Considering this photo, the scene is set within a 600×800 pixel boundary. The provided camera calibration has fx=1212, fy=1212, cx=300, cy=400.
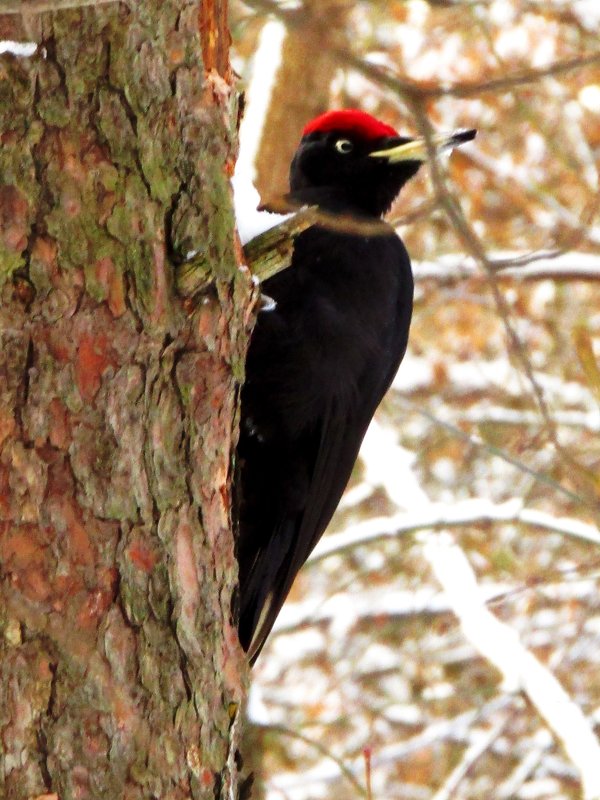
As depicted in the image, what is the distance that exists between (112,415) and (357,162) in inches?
71.6

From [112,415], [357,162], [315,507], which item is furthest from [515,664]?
[112,415]

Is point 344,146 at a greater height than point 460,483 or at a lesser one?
lesser

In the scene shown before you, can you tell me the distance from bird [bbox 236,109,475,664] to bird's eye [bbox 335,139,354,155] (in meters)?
0.43

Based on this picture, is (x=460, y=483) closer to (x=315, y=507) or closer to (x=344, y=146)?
(x=344, y=146)

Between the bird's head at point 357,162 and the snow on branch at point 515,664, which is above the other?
the bird's head at point 357,162

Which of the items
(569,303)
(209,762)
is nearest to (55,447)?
(209,762)

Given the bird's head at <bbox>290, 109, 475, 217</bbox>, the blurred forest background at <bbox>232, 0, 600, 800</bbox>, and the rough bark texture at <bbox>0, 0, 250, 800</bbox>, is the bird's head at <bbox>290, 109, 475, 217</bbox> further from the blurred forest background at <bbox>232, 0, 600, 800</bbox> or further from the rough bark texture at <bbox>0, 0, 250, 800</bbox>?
the rough bark texture at <bbox>0, 0, 250, 800</bbox>

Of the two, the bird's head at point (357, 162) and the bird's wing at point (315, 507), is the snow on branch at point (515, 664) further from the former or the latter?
the bird's head at point (357, 162)

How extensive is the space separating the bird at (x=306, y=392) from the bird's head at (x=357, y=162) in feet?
1.14

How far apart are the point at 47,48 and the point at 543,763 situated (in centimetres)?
535

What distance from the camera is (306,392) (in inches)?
118

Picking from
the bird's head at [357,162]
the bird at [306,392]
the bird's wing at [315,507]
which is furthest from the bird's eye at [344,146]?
the bird's wing at [315,507]

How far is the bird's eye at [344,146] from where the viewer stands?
3529 millimetres

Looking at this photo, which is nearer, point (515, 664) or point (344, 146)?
point (344, 146)
